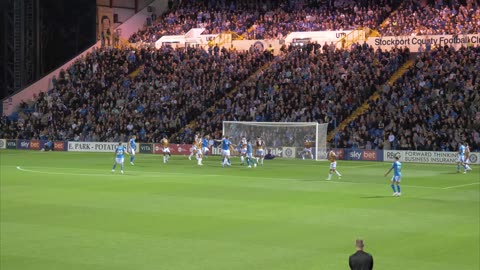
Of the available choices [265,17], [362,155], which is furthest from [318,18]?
[362,155]

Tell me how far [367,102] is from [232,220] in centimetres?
3531

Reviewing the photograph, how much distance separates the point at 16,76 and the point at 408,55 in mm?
38039

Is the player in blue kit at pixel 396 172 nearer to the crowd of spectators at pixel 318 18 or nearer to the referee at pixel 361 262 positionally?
the referee at pixel 361 262

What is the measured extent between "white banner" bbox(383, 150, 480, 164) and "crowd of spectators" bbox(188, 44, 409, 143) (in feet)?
16.7

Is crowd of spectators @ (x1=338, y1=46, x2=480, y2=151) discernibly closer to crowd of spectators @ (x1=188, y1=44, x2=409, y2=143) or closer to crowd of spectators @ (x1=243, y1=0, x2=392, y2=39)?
crowd of spectators @ (x1=188, y1=44, x2=409, y2=143)

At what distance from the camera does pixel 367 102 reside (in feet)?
191

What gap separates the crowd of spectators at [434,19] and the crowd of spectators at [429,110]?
3.51m

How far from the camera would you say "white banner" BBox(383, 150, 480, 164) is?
169 feet

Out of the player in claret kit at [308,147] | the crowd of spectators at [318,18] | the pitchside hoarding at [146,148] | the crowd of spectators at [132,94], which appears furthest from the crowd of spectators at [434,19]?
the pitchside hoarding at [146,148]

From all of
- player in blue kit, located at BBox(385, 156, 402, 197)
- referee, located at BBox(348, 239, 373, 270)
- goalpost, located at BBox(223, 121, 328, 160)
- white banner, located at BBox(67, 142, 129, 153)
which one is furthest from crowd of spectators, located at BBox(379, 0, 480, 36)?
referee, located at BBox(348, 239, 373, 270)

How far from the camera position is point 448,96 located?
54.0 meters

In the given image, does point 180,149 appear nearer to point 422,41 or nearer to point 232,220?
point 422,41

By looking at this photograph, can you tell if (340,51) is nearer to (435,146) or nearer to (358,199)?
(435,146)

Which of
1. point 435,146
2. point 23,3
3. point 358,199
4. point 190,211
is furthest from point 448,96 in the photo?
point 23,3
